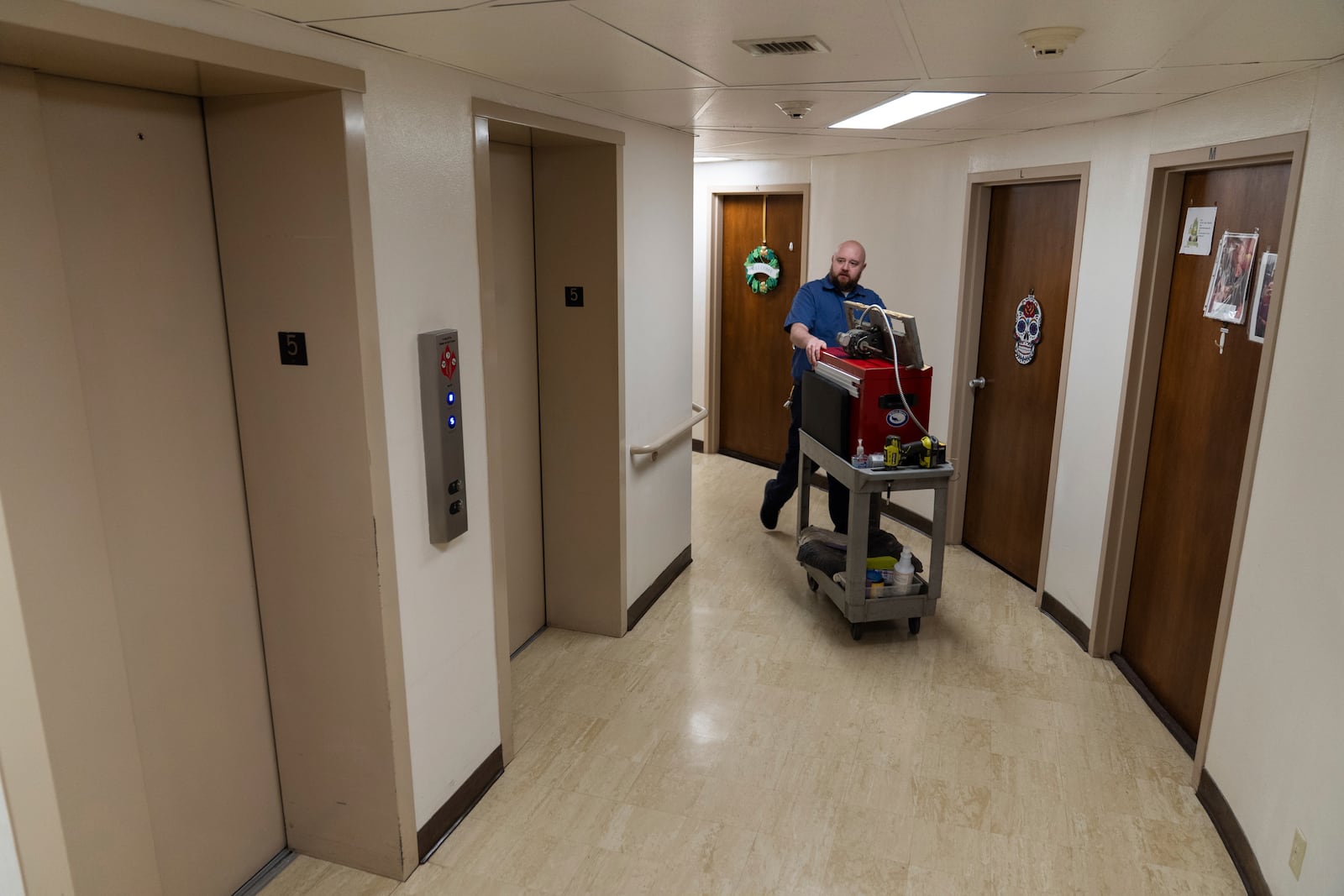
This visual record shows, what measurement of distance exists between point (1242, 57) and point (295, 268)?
2.43 m

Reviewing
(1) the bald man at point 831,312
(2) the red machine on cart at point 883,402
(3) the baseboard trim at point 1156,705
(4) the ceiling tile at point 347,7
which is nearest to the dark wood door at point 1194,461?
(3) the baseboard trim at point 1156,705

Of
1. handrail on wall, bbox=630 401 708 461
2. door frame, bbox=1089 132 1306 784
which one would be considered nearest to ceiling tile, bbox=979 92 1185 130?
door frame, bbox=1089 132 1306 784

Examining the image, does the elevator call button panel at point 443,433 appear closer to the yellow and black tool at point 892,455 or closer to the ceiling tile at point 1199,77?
the yellow and black tool at point 892,455

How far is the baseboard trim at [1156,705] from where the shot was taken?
123 inches

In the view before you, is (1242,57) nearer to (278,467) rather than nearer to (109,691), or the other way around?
(278,467)

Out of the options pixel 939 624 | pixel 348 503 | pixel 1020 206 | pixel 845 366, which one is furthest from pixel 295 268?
pixel 1020 206

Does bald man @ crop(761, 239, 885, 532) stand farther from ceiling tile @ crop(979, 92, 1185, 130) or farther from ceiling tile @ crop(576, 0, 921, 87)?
ceiling tile @ crop(576, 0, 921, 87)

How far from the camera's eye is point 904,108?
3.43 metres

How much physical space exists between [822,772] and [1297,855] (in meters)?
1.31

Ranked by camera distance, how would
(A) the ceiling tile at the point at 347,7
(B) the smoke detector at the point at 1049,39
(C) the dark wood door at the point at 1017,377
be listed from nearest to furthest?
(A) the ceiling tile at the point at 347,7 → (B) the smoke detector at the point at 1049,39 → (C) the dark wood door at the point at 1017,377

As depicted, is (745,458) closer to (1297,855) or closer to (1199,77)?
(1199,77)

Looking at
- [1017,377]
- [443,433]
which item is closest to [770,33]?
[443,433]

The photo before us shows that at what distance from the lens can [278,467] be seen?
2287mm

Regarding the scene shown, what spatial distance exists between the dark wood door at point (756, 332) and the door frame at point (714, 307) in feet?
0.11
